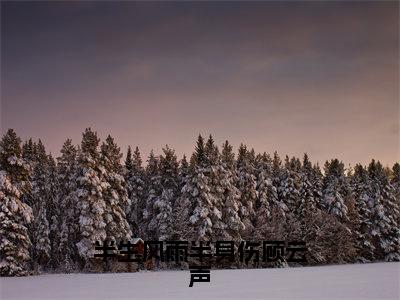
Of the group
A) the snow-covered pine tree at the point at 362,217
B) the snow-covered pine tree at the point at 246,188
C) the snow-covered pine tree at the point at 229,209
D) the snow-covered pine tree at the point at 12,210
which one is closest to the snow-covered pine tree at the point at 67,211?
the snow-covered pine tree at the point at 12,210

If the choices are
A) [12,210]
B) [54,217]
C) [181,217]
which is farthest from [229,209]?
[12,210]

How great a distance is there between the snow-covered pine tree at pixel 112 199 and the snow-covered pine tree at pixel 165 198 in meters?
5.20

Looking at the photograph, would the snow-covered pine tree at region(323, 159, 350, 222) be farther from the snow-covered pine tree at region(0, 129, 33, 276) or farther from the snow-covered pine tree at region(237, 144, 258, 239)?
the snow-covered pine tree at region(0, 129, 33, 276)

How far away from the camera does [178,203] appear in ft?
211

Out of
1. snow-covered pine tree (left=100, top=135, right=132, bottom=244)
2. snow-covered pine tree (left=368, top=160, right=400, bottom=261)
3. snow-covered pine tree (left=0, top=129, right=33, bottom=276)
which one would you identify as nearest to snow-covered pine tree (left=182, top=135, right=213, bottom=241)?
snow-covered pine tree (left=100, top=135, right=132, bottom=244)

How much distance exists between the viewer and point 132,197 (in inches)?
2714

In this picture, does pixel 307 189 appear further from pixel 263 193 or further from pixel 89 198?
pixel 89 198

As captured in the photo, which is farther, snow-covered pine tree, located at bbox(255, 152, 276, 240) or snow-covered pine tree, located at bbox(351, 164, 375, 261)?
snow-covered pine tree, located at bbox(351, 164, 375, 261)

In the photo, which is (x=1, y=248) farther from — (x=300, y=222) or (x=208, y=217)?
(x=300, y=222)

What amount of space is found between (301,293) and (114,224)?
30.9 m

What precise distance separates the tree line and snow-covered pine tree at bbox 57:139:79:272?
0.13 metres

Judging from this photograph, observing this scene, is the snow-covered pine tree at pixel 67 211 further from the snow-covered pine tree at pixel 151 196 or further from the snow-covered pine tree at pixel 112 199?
the snow-covered pine tree at pixel 151 196

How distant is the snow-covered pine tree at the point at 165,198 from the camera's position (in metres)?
62.3

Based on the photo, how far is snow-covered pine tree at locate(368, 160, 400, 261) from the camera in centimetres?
7694
